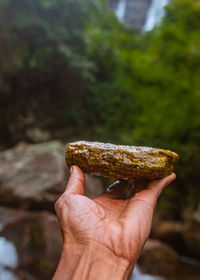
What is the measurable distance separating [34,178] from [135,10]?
16.1m

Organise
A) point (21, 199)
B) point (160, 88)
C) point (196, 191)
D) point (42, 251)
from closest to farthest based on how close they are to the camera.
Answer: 1. point (42, 251)
2. point (21, 199)
3. point (196, 191)
4. point (160, 88)

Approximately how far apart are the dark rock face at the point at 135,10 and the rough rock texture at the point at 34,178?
13.6m

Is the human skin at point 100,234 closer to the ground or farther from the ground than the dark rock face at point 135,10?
closer to the ground

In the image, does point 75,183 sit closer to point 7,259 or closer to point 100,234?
point 100,234

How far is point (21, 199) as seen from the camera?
438 cm

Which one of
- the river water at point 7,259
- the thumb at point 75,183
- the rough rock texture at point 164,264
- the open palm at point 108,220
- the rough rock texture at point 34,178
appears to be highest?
the thumb at point 75,183

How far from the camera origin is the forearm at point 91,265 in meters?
1.14

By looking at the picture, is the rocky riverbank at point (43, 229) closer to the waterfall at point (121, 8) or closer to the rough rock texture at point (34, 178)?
the rough rock texture at point (34, 178)

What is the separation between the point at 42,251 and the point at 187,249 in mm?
3129

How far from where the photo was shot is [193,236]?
4.66 metres

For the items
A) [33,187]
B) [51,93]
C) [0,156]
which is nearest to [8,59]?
[51,93]

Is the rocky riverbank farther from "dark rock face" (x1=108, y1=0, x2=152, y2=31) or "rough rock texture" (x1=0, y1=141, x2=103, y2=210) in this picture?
"dark rock face" (x1=108, y1=0, x2=152, y2=31)

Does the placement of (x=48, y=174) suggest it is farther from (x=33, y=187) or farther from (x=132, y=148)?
(x=132, y=148)

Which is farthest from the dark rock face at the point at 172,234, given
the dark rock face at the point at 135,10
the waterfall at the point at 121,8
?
the waterfall at the point at 121,8
